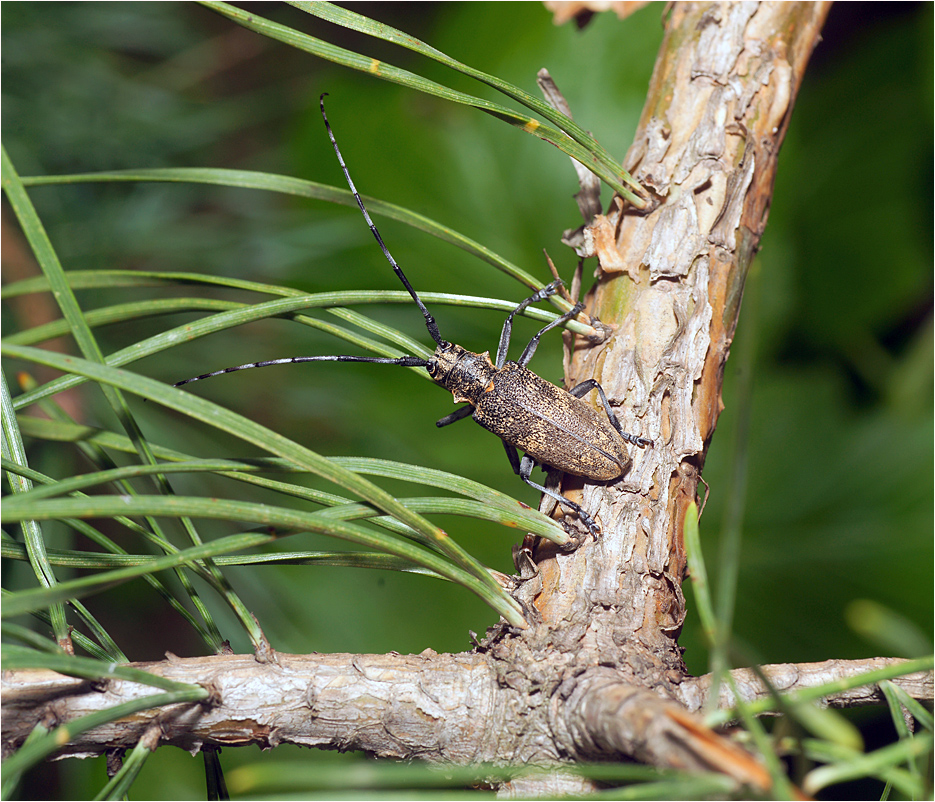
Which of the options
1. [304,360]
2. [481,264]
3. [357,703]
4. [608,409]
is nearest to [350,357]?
[304,360]

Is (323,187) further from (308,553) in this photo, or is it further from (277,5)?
(277,5)

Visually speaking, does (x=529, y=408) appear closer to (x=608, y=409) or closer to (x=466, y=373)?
(x=466, y=373)

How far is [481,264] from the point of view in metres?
3.49

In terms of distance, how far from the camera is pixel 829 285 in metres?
3.36

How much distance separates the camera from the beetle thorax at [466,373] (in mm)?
2293

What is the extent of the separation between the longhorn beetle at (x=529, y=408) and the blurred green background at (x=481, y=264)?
90cm

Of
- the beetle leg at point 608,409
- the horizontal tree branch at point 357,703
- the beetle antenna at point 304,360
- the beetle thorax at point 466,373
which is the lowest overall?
the horizontal tree branch at point 357,703

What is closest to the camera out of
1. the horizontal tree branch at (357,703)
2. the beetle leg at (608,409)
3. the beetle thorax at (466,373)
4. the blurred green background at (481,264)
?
the horizontal tree branch at (357,703)

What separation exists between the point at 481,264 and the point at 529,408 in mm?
1568

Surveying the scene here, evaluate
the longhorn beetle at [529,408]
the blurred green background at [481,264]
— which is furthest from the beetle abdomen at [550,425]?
the blurred green background at [481,264]

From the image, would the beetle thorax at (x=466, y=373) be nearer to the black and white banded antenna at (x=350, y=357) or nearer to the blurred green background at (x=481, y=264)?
the black and white banded antenna at (x=350, y=357)

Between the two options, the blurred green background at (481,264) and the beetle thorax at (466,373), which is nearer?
the beetle thorax at (466,373)

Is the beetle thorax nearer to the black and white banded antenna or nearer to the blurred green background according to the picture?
the black and white banded antenna

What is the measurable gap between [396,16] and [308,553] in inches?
154
